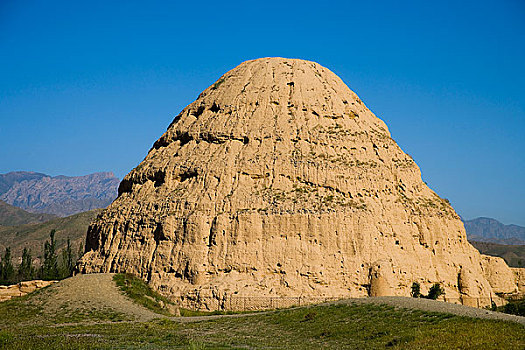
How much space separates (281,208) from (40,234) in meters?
124

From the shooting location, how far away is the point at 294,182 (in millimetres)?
35031

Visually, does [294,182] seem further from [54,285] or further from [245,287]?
[54,285]

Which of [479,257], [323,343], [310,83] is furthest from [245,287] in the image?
[479,257]

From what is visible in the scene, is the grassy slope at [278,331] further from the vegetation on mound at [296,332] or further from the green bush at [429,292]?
the green bush at [429,292]

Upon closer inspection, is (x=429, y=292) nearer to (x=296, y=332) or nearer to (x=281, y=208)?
(x=281, y=208)

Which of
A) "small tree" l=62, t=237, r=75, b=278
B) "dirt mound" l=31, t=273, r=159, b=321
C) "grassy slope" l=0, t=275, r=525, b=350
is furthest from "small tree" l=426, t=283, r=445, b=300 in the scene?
"small tree" l=62, t=237, r=75, b=278

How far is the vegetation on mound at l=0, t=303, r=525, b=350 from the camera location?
19500 mm

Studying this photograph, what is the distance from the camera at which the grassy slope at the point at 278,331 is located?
64.3ft

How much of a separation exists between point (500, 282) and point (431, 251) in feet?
25.3

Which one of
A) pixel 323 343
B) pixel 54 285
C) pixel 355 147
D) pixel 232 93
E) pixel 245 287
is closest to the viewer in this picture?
pixel 323 343

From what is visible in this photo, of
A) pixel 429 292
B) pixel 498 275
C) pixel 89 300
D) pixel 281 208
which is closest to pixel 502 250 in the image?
pixel 498 275

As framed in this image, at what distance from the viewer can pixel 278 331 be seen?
25578 millimetres

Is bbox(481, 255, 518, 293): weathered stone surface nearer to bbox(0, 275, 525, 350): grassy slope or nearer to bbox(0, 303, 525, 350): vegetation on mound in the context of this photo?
bbox(0, 303, 525, 350): vegetation on mound

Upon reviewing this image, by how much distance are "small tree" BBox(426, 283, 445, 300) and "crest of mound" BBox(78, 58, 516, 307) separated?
748 mm
